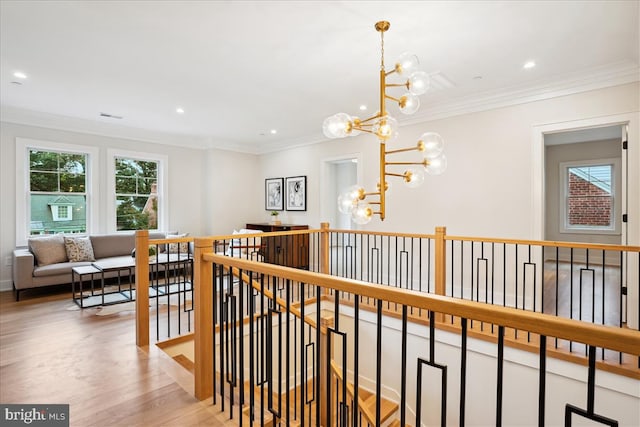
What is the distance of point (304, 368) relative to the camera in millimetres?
1633

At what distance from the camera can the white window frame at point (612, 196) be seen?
22.0 feet

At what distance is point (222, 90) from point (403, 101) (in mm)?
2637

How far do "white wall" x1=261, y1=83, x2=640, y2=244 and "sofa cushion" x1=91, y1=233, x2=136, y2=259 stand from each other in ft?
14.7

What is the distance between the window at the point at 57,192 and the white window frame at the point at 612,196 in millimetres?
9936

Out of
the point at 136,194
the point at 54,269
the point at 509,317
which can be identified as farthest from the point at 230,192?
the point at 509,317

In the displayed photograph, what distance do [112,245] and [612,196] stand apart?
1003 centimetres

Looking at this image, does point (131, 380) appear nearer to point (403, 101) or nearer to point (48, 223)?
point (403, 101)

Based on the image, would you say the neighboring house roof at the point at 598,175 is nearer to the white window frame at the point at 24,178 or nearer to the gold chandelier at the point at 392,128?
the gold chandelier at the point at 392,128


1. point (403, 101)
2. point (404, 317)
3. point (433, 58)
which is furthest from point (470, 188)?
point (404, 317)

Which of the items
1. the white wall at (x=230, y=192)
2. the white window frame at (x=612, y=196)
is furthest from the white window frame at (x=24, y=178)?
the white window frame at (x=612, y=196)

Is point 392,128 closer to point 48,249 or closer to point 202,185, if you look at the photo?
point 48,249

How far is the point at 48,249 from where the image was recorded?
484 centimetres

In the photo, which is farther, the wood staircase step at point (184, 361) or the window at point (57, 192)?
the window at point (57, 192)

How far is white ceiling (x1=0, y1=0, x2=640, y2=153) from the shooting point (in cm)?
248
